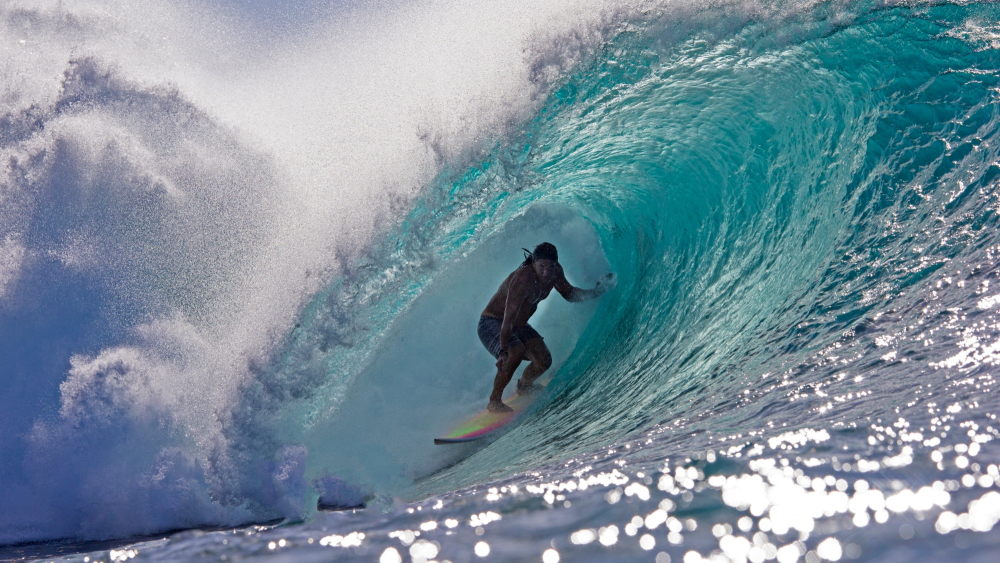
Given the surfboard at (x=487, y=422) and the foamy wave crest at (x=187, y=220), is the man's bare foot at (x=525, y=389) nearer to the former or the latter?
the surfboard at (x=487, y=422)

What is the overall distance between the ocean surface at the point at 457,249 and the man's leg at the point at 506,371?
0.32 meters

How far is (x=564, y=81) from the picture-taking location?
580 cm

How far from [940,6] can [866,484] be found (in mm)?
5915

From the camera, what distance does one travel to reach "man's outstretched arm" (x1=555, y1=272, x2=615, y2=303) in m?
5.04

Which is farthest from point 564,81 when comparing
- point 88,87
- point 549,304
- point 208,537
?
point 88,87

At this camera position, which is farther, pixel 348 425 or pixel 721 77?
pixel 721 77

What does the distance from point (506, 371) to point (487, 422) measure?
471mm

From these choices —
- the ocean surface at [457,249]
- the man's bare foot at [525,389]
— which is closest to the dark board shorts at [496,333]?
the man's bare foot at [525,389]

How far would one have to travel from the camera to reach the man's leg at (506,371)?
16.0ft

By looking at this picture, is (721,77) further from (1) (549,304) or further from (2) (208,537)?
(2) (208,537)

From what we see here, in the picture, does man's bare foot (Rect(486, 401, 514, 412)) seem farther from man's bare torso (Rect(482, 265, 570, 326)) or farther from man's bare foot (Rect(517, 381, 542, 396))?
man's bare torso (Rect(482, 265, 570, 326))

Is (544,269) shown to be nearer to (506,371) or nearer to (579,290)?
(579,290)

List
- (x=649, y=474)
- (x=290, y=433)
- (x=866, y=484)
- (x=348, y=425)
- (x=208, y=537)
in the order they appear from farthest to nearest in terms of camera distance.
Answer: (x=348, y=425) → (x=290, y=433) → (x=208, y=537) → (x=649, y=474) → (x=866, y=484)

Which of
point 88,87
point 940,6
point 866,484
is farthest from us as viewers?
point 88,87
